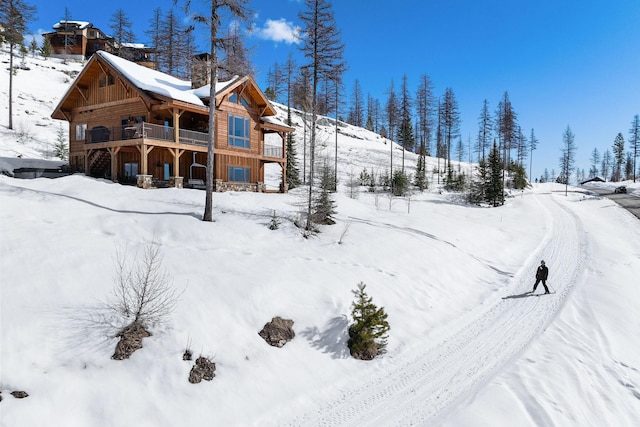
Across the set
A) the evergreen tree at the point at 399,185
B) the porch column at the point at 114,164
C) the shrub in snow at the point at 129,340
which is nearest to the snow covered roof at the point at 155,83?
the porch column at the point at 114,164

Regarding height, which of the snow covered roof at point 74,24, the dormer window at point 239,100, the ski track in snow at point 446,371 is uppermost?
the snow covered roof at point 74,24

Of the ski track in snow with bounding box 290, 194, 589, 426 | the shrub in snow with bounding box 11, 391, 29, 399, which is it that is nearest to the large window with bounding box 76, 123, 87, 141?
the shrub in snow with bounding box 11, 391, 29, 399

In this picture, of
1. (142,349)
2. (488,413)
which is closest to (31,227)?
(142,349)

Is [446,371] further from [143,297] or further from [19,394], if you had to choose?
[19,394]

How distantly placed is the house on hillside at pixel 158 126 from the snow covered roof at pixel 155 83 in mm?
59

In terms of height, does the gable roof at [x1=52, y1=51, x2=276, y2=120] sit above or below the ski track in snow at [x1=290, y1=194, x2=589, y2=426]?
above

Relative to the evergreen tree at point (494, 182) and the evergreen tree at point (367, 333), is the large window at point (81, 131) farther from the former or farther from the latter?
the evergreen tree at point (494, 182)

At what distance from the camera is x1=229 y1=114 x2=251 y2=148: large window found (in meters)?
25.6

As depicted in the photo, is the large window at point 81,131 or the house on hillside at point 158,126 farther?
the large window at point 81,131

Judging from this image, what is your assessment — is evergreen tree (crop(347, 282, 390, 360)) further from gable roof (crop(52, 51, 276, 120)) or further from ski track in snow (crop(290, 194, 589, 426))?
gable roof (crop(52, 51, 276, 120))

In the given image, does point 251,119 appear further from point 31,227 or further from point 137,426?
point 137,426

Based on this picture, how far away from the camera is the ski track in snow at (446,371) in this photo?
6.95 metres

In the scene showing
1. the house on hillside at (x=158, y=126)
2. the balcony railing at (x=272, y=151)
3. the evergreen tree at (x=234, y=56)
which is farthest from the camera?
the balcony railing at (x=272, y=151)

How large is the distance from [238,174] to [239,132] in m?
3.21
